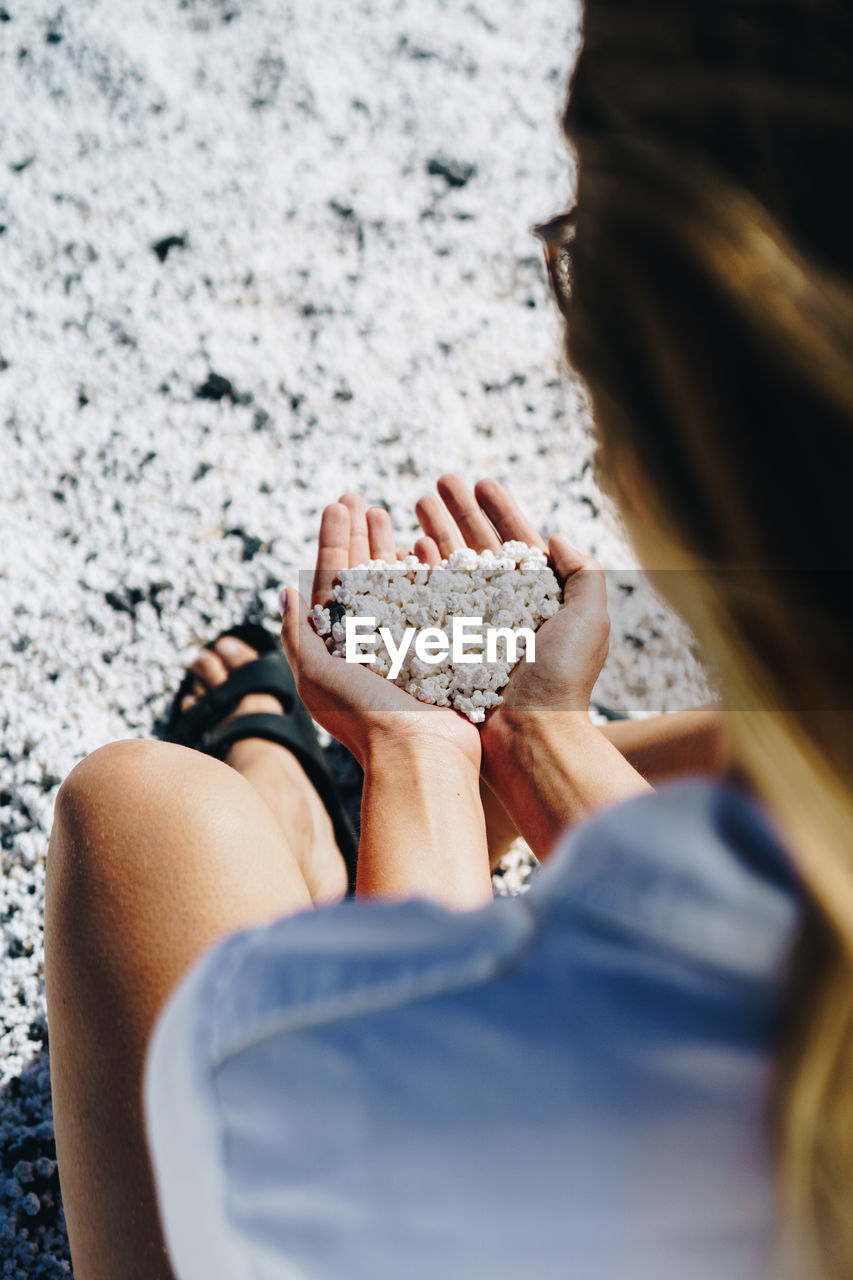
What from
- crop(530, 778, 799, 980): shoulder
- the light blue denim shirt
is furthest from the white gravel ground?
crop(530, 778, 799, 980): shoulder

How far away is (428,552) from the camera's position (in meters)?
1.34

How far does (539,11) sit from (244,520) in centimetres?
160

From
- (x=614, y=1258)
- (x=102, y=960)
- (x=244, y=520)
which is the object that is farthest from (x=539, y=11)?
(x=614, y=1258)

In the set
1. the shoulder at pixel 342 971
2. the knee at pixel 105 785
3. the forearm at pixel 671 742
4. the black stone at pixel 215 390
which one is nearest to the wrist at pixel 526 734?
the forearm at pixel 671 742

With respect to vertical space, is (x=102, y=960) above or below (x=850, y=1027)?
below

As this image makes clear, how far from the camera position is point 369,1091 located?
19.2 inches

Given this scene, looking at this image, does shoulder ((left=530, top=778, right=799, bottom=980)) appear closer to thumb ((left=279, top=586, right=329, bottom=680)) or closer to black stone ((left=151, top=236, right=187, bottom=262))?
thumb ((left=279, top=586, right=329, bottom=680))

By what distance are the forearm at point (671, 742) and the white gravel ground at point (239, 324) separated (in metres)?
0.20

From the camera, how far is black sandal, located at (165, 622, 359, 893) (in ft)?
4.16

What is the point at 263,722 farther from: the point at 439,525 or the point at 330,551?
the point at 439,525

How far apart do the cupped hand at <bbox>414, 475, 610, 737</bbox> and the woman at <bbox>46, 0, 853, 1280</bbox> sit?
575 mm

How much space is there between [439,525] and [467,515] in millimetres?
58

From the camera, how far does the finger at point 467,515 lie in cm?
136

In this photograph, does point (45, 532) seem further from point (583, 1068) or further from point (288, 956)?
point (583, 1068)
